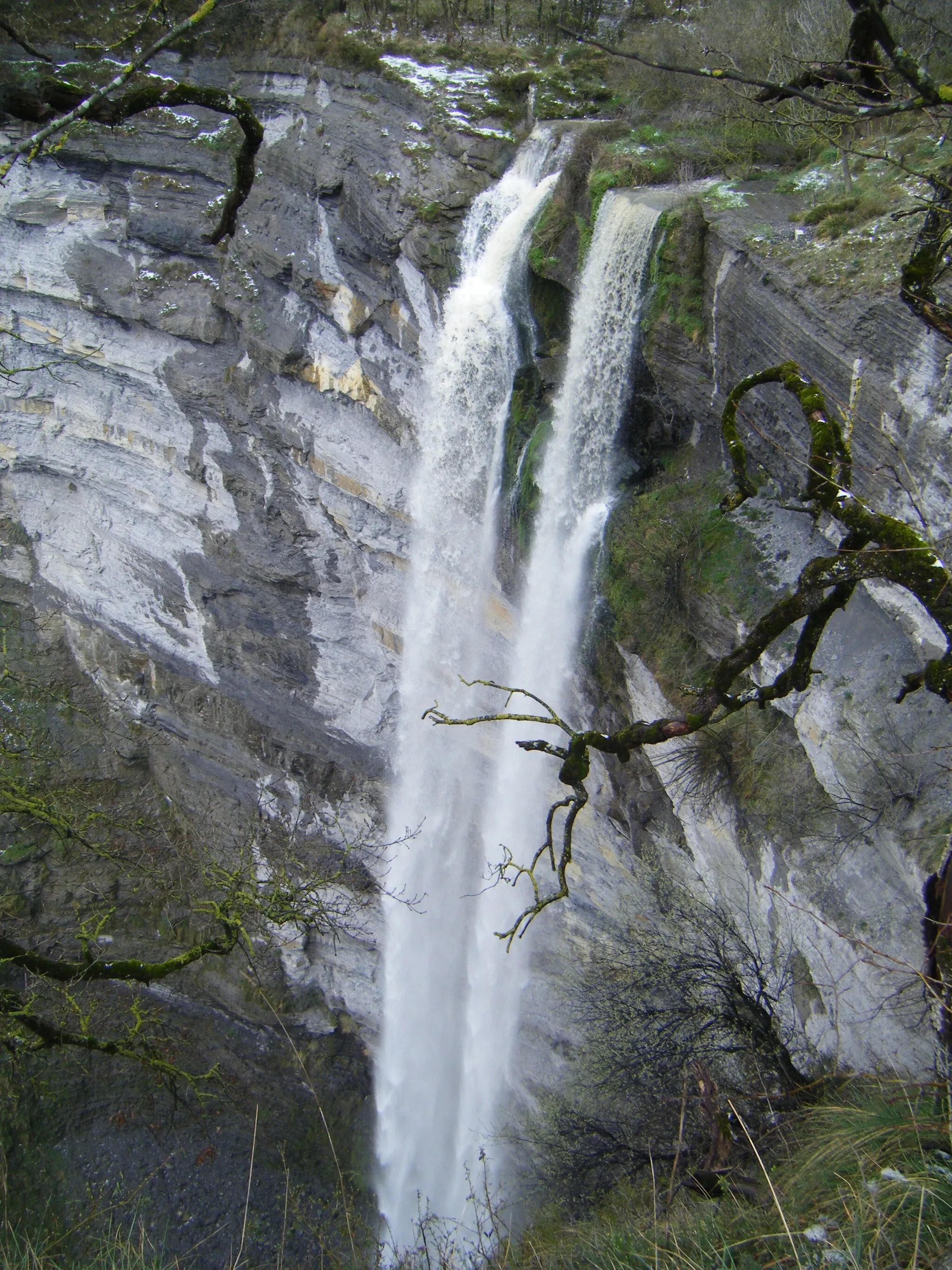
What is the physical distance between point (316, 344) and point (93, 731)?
8261 mm

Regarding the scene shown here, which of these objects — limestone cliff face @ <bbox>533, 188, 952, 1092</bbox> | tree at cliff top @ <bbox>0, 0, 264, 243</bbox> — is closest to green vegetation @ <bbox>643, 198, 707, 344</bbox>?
limestone cliff face @ <bbox>533, 188, 952, 1092</bbox>

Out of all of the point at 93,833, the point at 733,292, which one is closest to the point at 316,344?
the point at 733,292

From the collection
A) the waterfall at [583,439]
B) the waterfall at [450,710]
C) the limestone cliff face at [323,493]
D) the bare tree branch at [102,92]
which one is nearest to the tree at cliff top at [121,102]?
the bare tree branch at [102,92]

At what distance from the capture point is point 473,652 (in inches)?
443

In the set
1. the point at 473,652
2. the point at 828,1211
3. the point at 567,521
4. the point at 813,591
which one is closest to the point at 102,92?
the point at 813,591

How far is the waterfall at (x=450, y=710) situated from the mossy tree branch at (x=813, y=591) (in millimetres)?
6338

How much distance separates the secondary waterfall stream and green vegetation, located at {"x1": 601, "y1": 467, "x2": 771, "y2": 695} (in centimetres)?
66

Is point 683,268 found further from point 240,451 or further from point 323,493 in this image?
point 240,451

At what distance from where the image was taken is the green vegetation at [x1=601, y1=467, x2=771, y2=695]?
6.83m

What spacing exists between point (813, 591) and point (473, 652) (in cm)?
796

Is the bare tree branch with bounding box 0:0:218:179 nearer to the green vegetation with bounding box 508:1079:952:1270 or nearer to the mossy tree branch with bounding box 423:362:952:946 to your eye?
the mossy tree branch with bounding box 423:362:952:946

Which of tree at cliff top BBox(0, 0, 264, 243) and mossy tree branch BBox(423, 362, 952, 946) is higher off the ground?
tree at cliff top BBox(0, 0, 264, 243)

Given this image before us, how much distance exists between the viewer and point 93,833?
14.4 metres

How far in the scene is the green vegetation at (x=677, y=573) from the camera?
22.4ft
